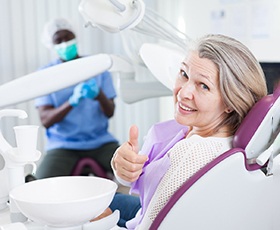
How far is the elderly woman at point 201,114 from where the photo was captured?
96cm

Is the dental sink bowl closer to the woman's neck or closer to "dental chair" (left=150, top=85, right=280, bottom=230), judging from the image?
"dental chair" (left=150, top=85, right=280, bottom=230)

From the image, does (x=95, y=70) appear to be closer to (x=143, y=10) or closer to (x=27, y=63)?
(x=143, y=10)

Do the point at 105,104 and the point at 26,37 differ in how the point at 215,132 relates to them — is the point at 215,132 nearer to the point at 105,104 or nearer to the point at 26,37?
the point at 105,104

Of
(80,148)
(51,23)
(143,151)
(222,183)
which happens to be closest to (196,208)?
(222,183)

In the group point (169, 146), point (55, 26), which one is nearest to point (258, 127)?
point (169, 146)

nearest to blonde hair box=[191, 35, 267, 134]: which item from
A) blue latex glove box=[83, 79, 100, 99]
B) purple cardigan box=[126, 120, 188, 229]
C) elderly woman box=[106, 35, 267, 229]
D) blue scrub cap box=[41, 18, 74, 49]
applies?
elderly woman box=[106, 35, 267, 229]

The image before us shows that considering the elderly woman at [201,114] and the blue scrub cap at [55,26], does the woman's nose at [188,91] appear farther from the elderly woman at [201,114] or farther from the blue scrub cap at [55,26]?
the blue scrub cap at [55,26]

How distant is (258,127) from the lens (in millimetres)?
966

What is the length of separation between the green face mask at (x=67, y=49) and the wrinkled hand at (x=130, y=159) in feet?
5.67

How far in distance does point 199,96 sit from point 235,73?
0.09 meters

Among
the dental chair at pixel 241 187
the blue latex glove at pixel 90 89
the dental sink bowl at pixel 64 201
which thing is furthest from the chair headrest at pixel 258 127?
the blue latex glove at pixel 90 89

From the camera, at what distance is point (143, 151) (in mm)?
1266

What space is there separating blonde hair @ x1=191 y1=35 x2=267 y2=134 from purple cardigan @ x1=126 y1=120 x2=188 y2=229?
0.20m

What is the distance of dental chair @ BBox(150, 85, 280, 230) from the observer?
2.99ft
